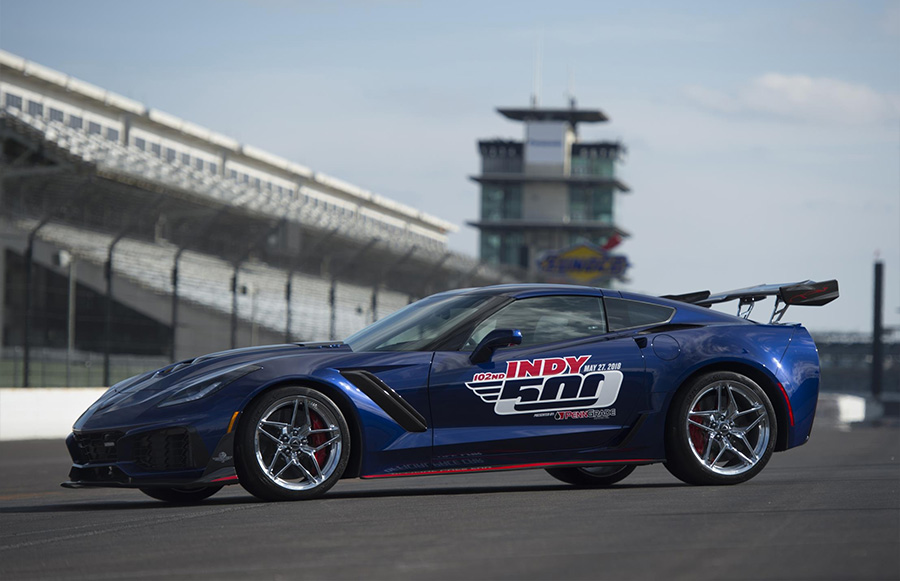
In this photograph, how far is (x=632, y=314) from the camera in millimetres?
8008

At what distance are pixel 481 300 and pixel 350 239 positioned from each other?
2415 cm

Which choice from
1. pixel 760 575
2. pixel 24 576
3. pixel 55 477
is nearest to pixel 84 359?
pixel 55 477

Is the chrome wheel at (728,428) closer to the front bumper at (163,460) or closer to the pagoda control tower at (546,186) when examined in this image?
the front bumper at (163,460)

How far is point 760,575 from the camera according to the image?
438 cm

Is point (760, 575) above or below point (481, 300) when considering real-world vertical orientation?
below

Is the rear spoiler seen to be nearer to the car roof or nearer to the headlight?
the car roof

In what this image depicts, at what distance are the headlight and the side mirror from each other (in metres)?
1.24

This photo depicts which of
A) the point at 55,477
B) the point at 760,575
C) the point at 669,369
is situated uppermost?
the point at 669,369

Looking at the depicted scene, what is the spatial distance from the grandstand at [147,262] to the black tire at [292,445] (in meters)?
9.96

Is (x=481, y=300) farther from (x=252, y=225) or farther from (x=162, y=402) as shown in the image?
(x=252, y=225)

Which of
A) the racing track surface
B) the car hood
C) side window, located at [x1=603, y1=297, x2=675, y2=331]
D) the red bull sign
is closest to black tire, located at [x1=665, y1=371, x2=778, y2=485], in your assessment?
the racing track surface

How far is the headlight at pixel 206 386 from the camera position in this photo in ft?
22.6

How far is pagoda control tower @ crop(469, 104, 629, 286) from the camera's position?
Answer: 85.5m

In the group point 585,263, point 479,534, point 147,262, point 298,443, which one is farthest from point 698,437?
point 585,263
